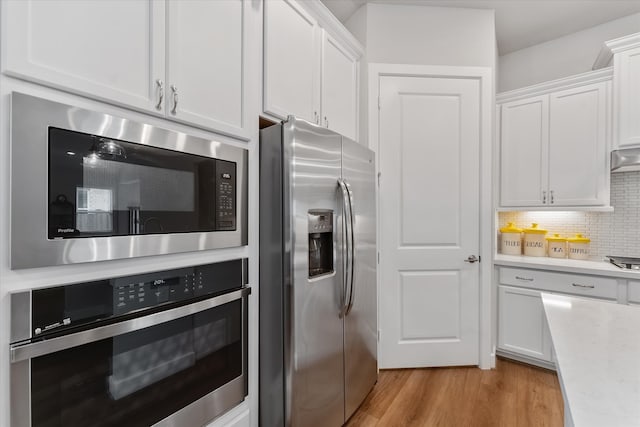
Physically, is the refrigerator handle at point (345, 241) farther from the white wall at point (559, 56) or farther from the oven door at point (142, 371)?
the white wall at point (559, 56)

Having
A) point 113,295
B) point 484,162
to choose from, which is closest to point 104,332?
point 113,295

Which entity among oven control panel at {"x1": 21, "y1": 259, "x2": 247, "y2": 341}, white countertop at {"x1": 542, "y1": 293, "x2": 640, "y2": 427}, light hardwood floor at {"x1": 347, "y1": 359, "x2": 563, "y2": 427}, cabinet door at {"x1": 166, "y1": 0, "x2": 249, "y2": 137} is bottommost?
light hardwood floor at {"x1": 347, "y1": 359, "x2": 563, "y2": 427}

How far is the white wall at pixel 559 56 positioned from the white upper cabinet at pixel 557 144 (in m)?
0.49

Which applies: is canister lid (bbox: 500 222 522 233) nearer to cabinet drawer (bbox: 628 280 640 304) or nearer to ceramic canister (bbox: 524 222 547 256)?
ceramic canister (bbox: 524 222 547 256)

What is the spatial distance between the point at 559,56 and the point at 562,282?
2.13 m

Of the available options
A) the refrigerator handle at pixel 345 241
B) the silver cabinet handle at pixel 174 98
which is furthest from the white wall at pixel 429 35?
the silver cabinet handle at pixel 174 98

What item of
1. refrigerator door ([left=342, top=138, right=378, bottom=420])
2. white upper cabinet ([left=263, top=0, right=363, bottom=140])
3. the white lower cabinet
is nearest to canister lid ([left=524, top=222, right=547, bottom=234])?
the white lower cabinet

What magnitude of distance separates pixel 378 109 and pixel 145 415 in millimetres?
2397

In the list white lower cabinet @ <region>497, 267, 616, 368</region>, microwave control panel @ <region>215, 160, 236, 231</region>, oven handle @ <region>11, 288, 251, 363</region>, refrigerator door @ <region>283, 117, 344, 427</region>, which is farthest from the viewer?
white lower cabinet @ <region>497, 267, 616, 368</region>

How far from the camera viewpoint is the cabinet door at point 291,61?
1613 mm

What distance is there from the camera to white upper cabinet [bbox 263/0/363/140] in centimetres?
164

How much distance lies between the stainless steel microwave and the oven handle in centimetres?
19

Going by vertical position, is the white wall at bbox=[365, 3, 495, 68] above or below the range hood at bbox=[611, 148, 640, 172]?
above

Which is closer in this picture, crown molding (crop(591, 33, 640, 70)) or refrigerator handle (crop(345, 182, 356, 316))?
refrigerator handle (crop(345, 182, 356, 316))
